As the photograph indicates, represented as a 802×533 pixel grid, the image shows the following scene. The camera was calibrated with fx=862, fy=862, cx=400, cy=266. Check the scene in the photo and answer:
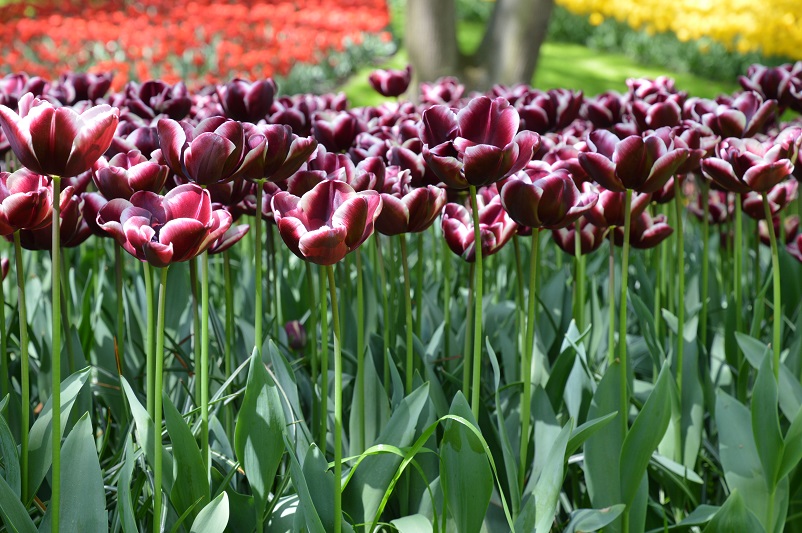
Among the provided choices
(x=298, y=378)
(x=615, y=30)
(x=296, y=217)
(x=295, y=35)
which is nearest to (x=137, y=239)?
(x=296, y=217)

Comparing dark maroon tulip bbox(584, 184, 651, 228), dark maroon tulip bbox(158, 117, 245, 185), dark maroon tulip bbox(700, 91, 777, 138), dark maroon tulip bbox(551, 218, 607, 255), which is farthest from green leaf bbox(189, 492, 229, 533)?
dark maroon tulip bbox(700, 91, 777, 138)

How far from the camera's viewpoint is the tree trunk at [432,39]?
7.53 m

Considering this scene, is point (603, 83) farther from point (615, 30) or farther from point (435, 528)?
point (435, 528)

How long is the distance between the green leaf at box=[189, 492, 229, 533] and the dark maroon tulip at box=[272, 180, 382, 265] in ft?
1.27

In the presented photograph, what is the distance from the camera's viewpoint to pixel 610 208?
1.73 m

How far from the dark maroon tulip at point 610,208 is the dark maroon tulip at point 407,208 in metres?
0.37

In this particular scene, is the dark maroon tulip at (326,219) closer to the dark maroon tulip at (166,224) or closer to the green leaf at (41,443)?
the dark maroon tulip at (166,224)

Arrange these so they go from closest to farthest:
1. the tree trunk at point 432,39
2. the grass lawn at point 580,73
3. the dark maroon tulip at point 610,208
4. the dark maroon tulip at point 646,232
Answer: the dark maroon tulip at point 610,208, the dark maroon tulip at point 646,232, the tree trunk at point 432,39, the grass lawn at point 580,73

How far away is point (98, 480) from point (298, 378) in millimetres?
622

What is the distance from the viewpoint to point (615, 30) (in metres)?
17.0

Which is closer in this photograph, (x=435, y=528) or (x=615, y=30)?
(x=435, y=528)

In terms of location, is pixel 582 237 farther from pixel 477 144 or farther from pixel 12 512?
pixel 12 512

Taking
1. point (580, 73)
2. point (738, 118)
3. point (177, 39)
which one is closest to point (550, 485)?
point (738, 118)

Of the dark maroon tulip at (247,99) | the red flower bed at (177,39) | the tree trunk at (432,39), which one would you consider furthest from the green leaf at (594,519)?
the red flower bed at (177,39)
